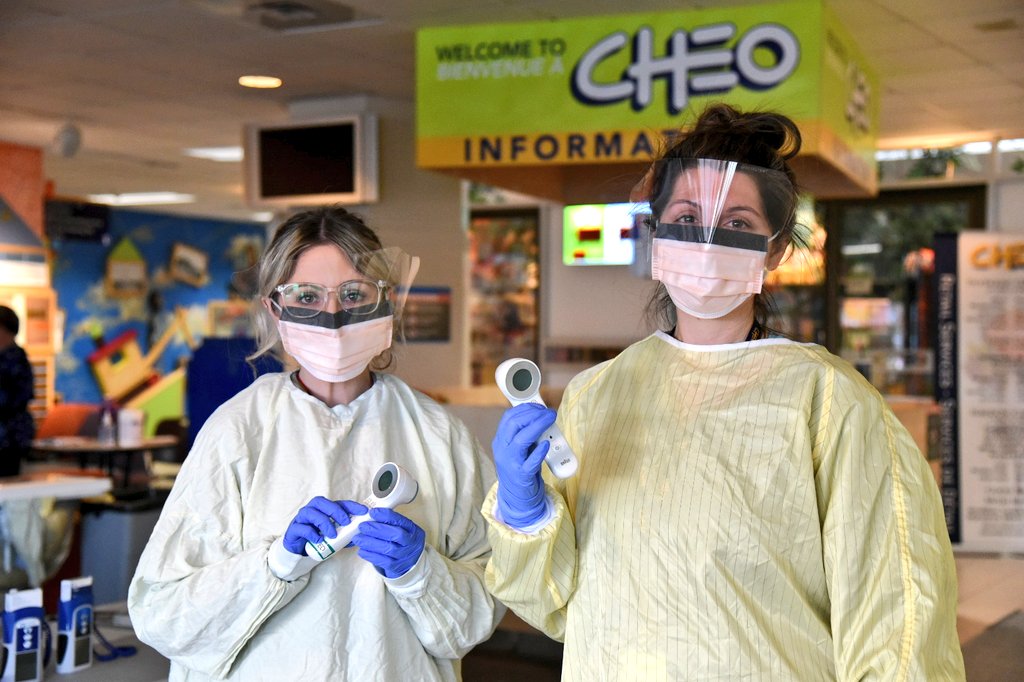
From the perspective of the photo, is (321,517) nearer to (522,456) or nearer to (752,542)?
(522,456)

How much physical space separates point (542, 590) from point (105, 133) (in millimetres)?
7553

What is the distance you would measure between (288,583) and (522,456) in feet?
1.69

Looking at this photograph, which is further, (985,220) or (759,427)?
(985,220)

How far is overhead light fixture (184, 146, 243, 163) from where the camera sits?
28.7 feet

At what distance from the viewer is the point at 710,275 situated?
1.49 meters

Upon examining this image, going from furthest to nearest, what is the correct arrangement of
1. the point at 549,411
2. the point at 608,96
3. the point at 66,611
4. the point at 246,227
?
1. the point at 246,227
2. the point at 608,96
3. the point at 66,611
4. the point at 549,411

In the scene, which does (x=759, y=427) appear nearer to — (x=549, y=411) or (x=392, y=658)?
(x=549, y=411)

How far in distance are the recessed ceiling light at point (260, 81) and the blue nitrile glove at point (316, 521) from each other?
4917 millimetres

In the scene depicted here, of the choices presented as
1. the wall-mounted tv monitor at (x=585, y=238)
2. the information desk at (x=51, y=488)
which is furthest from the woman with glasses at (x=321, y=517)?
the wall-mounted tv monitor at (x=585, y=238)

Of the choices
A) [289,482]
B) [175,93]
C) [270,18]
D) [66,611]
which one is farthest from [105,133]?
[289,482]

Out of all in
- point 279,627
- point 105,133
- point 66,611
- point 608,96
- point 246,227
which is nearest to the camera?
point 279,627

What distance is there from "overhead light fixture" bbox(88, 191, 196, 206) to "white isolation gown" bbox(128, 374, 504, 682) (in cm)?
1064

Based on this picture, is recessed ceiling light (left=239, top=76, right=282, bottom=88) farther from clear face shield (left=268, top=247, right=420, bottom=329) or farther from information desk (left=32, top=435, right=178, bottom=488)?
clear face shield (left=268, top=247, right=420, bottom=329)

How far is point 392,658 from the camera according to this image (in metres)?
1.75
